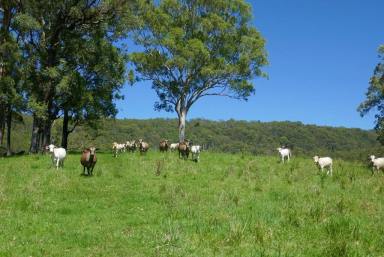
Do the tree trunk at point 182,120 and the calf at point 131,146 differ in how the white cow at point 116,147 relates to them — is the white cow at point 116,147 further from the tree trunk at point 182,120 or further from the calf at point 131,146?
the tree trunk at point 182,120

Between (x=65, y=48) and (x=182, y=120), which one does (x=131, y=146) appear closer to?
(x=182, y=120)

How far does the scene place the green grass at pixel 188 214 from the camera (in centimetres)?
1195

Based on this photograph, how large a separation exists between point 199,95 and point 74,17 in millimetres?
18644

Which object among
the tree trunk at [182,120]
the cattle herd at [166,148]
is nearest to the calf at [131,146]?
the cattle herd at [166,148]

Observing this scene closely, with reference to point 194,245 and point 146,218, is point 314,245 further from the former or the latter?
point 146,218

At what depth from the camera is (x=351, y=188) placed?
22844mm

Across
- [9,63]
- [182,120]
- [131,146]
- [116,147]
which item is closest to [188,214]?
[116,147]

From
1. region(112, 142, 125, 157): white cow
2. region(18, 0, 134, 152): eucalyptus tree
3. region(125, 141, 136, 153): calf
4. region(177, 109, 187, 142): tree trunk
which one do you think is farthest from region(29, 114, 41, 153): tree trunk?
region(177, 109, 187, 142): tree trunk

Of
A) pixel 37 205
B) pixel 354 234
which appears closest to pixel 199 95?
pixel 37 205

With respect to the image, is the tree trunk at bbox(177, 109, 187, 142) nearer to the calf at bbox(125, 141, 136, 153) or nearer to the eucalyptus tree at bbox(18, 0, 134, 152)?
the calf at bbox(125, 141, 136, 153)

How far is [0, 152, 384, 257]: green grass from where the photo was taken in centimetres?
1195

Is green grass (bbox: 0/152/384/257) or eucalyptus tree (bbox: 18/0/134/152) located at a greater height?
eucalyptus tree (bbox: 18/0/134/152)

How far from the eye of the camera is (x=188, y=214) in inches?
614

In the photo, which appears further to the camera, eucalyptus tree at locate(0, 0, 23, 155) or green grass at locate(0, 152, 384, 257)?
eucalyptus tree at locate(0, 0, 23, 155)
